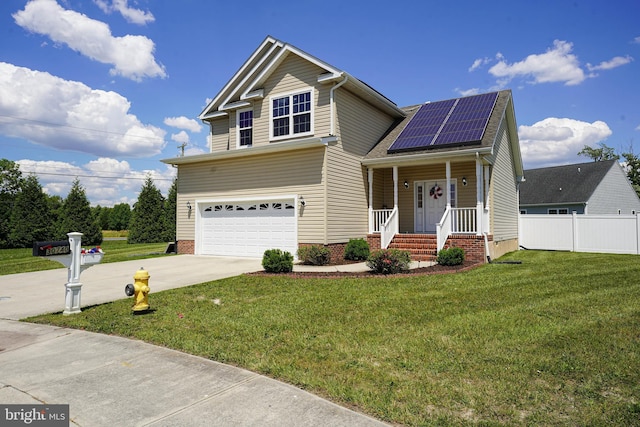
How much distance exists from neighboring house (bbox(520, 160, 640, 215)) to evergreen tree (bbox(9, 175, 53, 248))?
36.0 metres

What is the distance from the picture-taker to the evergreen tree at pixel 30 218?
2794 centimetres

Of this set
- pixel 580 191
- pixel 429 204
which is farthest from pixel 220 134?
pixel 580 191

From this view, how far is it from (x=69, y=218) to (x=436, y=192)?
24.6 metres

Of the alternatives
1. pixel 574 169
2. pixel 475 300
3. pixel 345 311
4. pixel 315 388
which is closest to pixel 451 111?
pixel 475 300

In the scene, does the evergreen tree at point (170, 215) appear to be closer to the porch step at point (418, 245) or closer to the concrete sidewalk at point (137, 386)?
the porch step at point (418, 245)

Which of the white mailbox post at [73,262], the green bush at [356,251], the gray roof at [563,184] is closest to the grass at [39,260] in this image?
the white mailbox post at [73,262]

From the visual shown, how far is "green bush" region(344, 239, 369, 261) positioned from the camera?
45.8 feet

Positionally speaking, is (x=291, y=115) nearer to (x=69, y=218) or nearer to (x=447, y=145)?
(x=447, y=145)

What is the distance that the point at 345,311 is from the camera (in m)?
6.44

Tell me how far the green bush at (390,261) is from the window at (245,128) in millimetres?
8655

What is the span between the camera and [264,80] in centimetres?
1603

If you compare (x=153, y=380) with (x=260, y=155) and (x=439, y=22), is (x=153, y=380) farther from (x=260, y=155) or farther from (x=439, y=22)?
(x=439, y=22)

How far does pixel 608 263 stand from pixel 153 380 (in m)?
13.2

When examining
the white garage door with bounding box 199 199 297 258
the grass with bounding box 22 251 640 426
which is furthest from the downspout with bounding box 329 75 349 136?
the grass with bounding box 22 251 640 426
